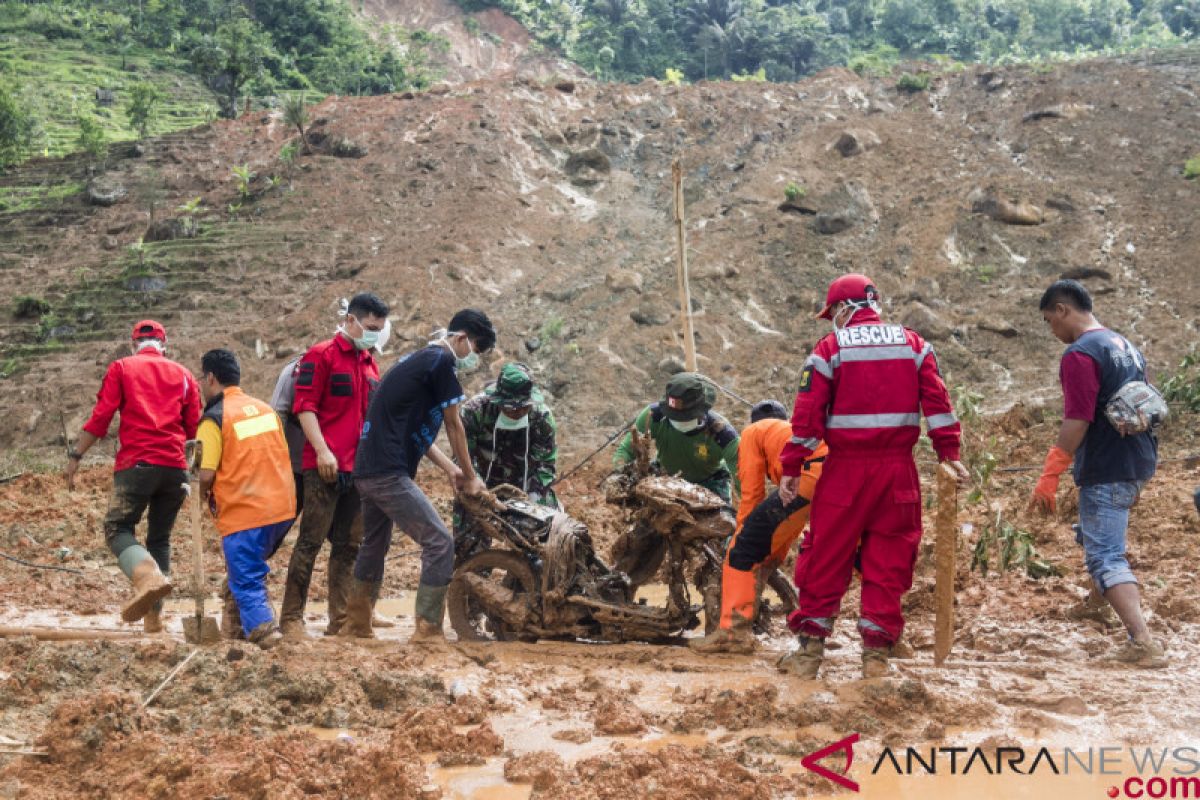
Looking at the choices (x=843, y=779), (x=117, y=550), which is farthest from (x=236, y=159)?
(x=843, y=779)

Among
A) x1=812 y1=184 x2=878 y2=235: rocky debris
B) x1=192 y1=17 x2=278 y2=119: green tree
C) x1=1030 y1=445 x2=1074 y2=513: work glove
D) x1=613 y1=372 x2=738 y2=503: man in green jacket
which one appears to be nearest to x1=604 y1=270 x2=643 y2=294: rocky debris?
x1=812 y1=184 x2=878 y2=235: rocky debris

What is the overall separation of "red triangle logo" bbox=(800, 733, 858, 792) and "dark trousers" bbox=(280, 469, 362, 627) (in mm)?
3336

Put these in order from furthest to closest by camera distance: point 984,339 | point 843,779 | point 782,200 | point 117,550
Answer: point 782,200 < point 984,339 < point 117,550 < point 843,779

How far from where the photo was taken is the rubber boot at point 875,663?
16.1 feet

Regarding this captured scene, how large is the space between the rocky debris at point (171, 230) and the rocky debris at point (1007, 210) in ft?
52.1

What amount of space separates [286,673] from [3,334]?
18523mm

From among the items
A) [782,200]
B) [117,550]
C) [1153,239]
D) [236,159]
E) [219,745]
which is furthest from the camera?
[236,159]

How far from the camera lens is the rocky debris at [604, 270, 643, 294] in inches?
707

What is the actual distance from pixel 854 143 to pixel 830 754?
63.0 feet

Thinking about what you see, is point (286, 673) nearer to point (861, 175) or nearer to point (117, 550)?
point (117, 550)

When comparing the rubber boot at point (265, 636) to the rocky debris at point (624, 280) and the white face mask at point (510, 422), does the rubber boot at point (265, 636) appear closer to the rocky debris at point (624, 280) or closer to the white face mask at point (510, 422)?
the white face mask at point (510, 422)

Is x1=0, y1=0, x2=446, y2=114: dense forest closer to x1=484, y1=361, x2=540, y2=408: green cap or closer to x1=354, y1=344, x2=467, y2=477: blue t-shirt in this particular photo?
x1=484, y1=361, x2=540, y2=408: green cap

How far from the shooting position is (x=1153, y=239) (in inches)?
703

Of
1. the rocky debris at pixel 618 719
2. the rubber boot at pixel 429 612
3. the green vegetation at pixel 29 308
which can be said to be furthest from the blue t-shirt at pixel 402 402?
the green vegetation at pixel 29 308
